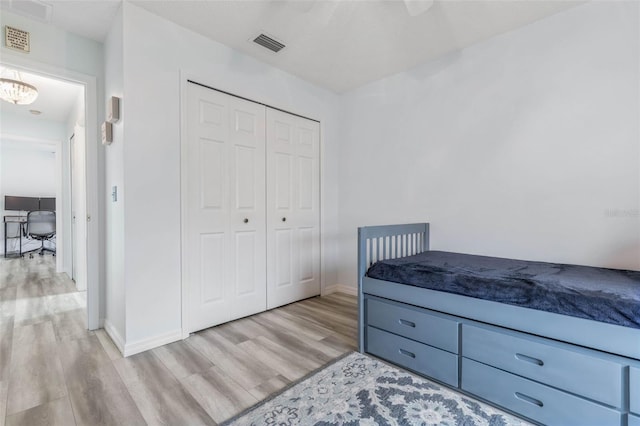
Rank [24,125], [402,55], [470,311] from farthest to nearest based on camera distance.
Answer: [24,125] → [402,55] → [470,311]

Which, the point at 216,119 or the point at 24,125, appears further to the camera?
the point at 24,125

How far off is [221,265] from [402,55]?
248 centimetres

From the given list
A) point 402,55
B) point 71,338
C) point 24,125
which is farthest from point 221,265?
point 24,125

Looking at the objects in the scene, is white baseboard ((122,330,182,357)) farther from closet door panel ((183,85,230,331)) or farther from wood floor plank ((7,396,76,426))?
wood floor plank ((7,396,76,426))

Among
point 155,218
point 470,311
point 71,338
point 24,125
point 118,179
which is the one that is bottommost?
point 71,338

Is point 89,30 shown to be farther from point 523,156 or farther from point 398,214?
point 523,156

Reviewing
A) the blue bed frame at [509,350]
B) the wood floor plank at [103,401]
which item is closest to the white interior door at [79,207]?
the wood floor plank at [103,401]

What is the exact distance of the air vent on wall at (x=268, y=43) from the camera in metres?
2.27

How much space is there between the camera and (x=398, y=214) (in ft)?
9.46

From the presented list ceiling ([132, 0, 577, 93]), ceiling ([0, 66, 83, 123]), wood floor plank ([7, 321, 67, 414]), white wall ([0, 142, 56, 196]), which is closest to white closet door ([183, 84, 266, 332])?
ceiling ([132, 0, 577, 93])

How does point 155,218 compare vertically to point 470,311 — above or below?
above

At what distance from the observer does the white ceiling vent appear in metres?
1.83

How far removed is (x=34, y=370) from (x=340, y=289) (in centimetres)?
264

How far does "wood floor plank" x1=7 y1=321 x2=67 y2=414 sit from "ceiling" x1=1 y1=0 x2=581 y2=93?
2.33 meters
